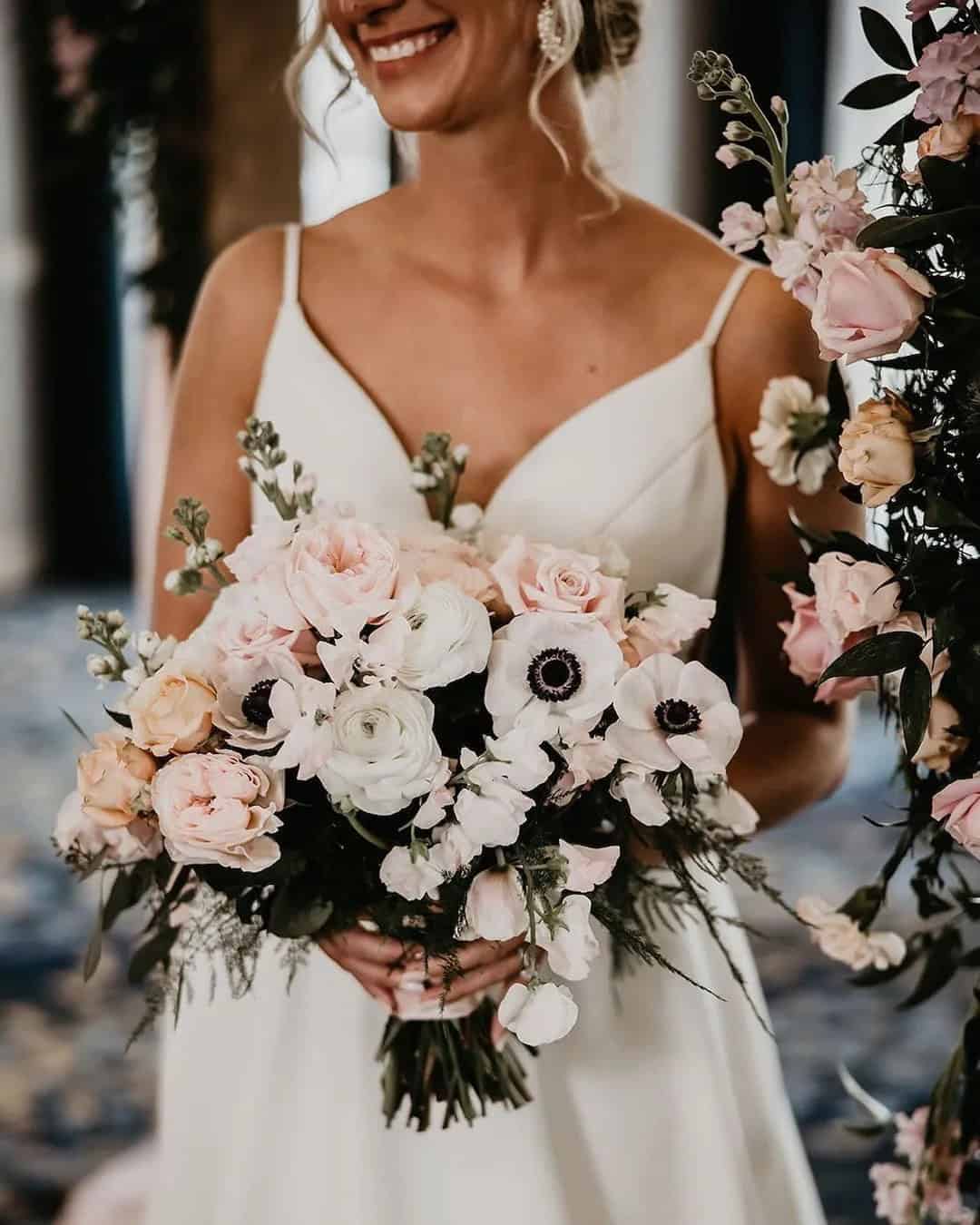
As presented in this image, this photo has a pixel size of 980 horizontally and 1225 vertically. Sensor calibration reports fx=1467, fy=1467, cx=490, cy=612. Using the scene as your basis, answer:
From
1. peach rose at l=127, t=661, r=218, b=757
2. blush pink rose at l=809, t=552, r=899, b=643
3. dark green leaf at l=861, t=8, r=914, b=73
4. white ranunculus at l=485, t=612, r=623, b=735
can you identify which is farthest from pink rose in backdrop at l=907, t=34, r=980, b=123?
peach rose at l=127, t=661, r=218, b=757

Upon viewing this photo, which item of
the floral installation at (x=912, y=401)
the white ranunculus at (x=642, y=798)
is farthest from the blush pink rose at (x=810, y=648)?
the white ranunculus at (x=642, y=798)

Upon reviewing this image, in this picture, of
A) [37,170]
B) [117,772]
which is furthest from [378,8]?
[37,170]

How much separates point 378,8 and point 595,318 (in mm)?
392

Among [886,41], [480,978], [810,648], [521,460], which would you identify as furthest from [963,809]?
[521,460]

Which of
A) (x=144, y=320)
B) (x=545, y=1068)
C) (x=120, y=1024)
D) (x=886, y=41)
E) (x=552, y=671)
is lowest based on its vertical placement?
(x=120, y=1024)

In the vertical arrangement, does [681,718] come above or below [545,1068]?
above

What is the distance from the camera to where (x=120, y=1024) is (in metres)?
3.56

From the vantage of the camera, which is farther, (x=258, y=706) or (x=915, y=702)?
(x=258, y=706)

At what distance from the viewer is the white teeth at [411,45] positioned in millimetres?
1407

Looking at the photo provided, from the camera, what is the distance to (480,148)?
1.53 metres

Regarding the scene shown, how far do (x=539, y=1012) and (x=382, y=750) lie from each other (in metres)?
0.23

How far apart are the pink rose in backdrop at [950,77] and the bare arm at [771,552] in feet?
1.93

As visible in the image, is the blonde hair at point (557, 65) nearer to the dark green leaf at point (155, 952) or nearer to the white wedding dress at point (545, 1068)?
the white wedding dress at point (545, 1068)

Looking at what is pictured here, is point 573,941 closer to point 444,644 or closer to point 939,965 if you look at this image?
point 444,644
